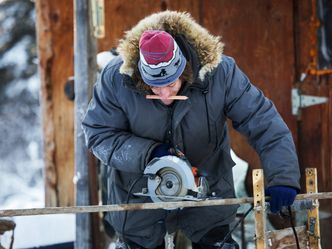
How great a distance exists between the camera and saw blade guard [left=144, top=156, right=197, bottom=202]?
3307mm

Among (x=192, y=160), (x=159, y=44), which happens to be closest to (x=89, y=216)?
(x=192, y=160)

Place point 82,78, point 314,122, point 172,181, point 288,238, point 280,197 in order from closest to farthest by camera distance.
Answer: point 280,197, point 172,181, point 288,238, point 82,78, point 314,122

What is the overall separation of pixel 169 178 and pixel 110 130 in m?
0.46

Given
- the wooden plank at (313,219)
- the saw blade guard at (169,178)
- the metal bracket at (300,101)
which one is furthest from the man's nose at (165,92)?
the metal bracket at (300,101)

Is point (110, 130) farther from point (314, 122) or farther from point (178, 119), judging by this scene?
point (314, 122)

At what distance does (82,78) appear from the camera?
4.61 metres

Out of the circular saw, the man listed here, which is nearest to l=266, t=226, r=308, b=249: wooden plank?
the man

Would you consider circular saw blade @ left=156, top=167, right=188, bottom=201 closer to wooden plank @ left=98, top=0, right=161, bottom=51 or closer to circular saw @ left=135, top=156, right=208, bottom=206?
circular saw @ left=135, top=156, right=208, bottom=206

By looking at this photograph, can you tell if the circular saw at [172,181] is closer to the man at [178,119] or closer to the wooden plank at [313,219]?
the man at [178,119]

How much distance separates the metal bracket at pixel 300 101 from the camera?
5.40m

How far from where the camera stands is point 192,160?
371cm

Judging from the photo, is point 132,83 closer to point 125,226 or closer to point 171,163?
point 171,163

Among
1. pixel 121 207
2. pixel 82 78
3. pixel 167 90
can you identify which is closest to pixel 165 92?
pixel 167 90

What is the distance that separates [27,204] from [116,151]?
5.21 metres
